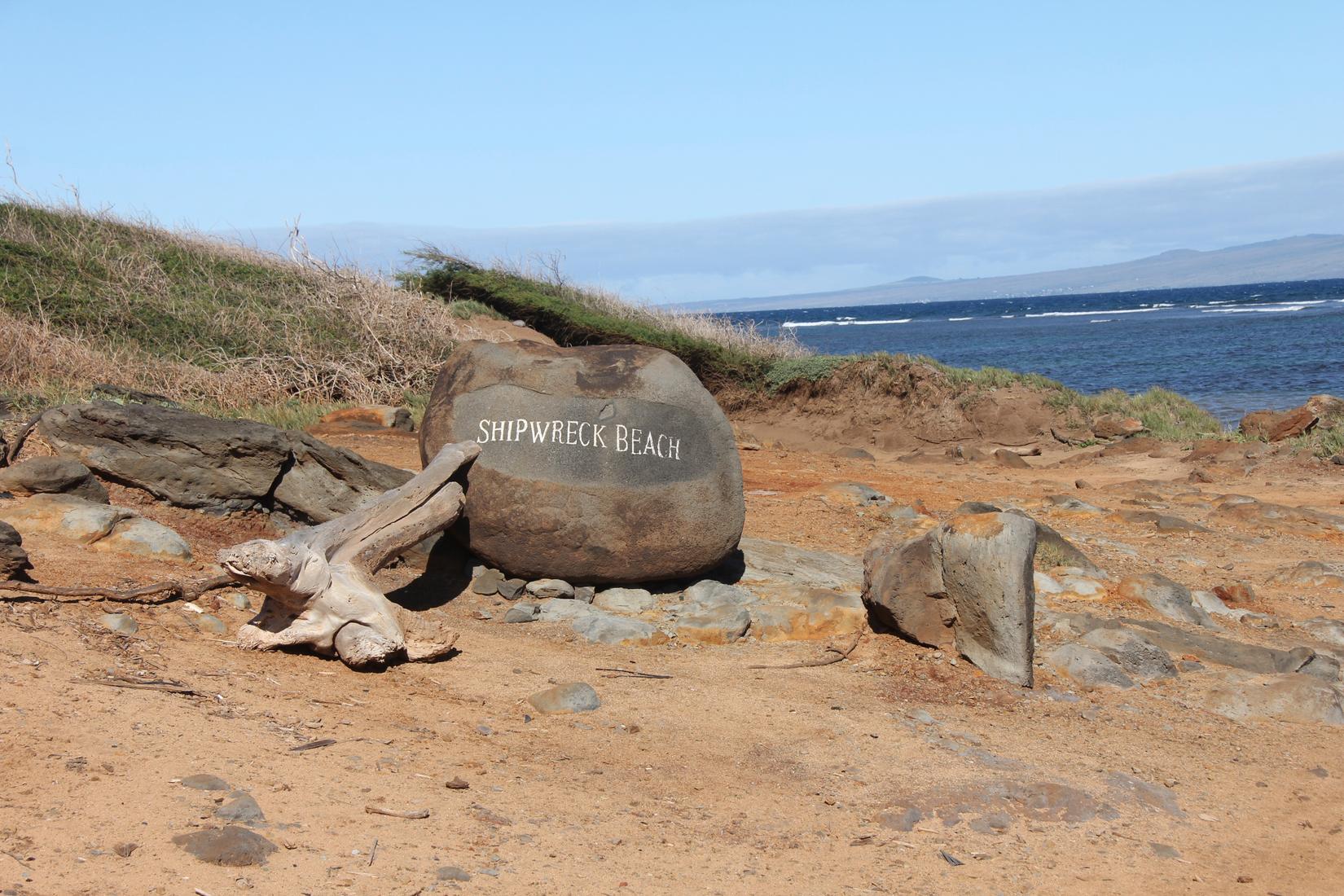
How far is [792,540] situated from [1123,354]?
35508mm

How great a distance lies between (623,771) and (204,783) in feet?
5.52

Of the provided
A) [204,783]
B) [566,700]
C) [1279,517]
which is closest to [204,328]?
[566,700]

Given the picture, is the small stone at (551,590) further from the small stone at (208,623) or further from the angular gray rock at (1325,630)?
the angular gray rock at (1325,630)

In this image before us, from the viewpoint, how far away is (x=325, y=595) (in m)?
5.84

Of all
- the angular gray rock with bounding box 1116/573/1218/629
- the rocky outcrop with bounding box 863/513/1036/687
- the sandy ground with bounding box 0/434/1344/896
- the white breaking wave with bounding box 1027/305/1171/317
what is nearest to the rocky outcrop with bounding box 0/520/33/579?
the sandy ground with bounding box 0/434/1344/896

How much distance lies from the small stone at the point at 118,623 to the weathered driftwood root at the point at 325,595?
1.58ft

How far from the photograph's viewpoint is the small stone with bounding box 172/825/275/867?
363cm

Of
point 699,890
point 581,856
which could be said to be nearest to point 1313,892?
point 699,890

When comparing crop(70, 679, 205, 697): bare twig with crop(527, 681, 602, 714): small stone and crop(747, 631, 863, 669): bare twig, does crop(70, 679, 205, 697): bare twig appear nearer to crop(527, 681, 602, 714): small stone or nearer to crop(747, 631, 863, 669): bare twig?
crop(527, 681, 602, 714): small stone

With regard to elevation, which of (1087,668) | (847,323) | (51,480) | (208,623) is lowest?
(1087,668)

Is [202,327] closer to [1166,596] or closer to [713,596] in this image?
[713,596]

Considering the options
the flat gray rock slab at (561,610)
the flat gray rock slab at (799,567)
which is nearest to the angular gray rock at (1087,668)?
the flat gray rock slab at (799,567)

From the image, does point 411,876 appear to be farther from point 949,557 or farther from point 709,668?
point 949,557

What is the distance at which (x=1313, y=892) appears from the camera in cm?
448
